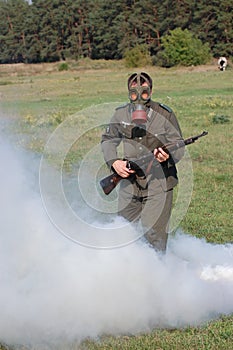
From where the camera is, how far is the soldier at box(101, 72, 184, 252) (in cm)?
466

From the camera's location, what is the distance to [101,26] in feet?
247

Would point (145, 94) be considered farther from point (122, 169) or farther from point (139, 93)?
point (122, 169)

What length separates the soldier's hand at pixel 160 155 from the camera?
459cm

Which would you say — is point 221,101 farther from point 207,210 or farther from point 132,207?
point 132,207

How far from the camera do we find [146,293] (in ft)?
15.0

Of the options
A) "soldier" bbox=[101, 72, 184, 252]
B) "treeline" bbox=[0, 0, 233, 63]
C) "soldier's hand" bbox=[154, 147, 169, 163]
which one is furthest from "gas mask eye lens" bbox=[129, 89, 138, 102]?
"treeline" bbox=[0, 0, 233, 63]

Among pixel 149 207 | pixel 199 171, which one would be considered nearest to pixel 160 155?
pixel 149 207

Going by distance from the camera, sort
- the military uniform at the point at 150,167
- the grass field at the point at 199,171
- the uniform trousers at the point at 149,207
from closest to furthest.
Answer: the grass field at the point at 199,171
the military uniform at the point at 150,167
the uniform trousers at the point at 149,207

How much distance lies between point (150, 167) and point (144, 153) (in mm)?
123

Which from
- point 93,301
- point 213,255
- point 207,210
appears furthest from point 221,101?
point 93,301

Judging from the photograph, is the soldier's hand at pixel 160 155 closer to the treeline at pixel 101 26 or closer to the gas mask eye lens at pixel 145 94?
the gas mask eye lens at pixel 145 94

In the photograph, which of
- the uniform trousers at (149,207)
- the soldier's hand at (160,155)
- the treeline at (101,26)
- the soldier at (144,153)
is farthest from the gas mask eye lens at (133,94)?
the treeline at (101,26)

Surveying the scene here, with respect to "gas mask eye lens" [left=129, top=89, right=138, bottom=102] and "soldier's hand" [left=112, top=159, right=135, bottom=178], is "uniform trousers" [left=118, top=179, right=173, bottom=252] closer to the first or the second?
"soldier's hand" [left=112, top=159, right=135, bottom=178]

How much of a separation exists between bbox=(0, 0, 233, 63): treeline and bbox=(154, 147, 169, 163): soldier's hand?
193 feet
